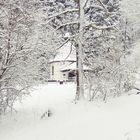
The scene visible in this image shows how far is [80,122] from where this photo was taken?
55.9 feet

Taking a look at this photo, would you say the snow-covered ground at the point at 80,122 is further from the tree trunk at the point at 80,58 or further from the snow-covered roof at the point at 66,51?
the snow-covered roof at the point at 66,51

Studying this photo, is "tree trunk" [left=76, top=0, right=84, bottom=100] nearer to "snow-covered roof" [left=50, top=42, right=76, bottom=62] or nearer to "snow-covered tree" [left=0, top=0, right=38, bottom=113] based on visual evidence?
"snow-covered roof" [left=50, top=42, right=76, bottom=62]

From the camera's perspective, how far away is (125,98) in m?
21.0

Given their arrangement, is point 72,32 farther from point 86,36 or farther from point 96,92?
point 96,92

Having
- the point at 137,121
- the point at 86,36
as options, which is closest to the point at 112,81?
the point at 86,36

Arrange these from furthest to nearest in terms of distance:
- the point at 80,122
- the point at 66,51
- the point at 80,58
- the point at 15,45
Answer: the point at 66,51
the point at 80,58
the point at 15,45
the point at 80,122

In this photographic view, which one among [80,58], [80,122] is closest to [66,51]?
[80,58]

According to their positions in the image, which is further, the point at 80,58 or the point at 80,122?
the point at 80,58

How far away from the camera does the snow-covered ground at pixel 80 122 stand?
1477 cm

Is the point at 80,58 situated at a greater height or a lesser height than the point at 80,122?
greater

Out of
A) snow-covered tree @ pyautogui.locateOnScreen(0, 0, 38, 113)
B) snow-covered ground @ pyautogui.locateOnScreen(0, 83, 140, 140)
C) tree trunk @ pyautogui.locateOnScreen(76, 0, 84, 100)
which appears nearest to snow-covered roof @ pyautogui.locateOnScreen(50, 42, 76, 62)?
tree trunk @ pyautogui.locateOnScreen(76, 0, 84, 100)

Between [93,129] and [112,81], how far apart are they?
7803 mm

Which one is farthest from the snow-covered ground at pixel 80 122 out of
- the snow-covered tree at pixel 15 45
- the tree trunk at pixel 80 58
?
the snow-covered tree at pixel 15 45

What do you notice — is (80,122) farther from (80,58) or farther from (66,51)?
(66,51)
